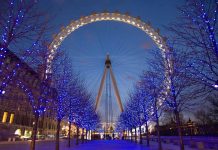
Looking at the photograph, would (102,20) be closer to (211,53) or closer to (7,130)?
(7,130)

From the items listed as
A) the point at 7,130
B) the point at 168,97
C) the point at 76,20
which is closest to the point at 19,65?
the point at 168,97

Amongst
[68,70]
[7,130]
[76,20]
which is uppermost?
[76,20]

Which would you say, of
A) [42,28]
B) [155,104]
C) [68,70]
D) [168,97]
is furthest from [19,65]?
[155,104]

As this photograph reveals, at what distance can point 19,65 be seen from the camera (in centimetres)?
1446

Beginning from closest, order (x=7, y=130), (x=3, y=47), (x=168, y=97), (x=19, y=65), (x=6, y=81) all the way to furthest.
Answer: (x=3, y=47) < (x=6, y=81) < (x=19, y=65) < (x=168, y=97) < (x=7, y=130)

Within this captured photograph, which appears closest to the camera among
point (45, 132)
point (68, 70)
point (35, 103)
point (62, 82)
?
point (35, 103)

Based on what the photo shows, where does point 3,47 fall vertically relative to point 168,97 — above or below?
above

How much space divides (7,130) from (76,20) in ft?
91.2

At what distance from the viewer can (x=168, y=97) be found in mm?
20672

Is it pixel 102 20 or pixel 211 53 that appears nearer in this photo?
pixel 211 53

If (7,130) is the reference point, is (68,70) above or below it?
above

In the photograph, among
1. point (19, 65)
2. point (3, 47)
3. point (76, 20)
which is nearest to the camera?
point (3, 47)

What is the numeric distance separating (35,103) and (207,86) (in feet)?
39.3

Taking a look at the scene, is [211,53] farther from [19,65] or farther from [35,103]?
[35,103]
